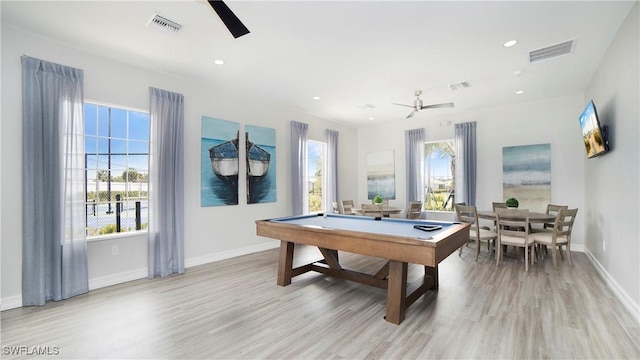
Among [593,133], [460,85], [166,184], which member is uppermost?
[460,85]

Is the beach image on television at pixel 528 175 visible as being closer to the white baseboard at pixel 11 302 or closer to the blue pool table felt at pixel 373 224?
the blue pool table felt at pixel 373 224

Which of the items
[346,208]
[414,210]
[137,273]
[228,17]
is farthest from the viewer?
[346,208]

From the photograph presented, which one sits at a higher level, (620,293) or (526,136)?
(526,136)

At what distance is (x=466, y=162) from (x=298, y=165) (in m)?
3.69

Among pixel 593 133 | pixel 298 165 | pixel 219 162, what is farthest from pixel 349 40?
pixel 593 133

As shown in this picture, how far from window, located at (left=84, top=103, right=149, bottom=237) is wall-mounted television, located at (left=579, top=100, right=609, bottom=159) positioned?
5873 mm

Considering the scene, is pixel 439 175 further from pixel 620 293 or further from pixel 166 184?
pixel 166 184

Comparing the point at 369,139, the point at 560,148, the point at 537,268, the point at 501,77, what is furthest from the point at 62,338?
the point at 560,148

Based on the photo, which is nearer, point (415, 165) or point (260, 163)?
point (260, 163)

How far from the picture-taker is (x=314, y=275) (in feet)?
13.0

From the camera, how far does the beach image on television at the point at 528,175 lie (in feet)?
18.2

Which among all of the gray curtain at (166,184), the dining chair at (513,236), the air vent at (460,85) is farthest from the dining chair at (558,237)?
the gray curtain at (166,184)

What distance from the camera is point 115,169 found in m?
3.92

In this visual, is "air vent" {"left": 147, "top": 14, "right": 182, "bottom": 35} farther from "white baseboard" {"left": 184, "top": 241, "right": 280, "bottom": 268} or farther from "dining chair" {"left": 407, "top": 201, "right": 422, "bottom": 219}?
"dining chair" {"left": 407, "top": 201, "right": 422, "bottom": 219}
